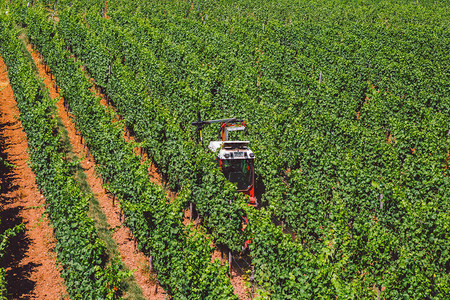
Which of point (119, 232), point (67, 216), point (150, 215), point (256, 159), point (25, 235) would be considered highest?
point (67, 216)

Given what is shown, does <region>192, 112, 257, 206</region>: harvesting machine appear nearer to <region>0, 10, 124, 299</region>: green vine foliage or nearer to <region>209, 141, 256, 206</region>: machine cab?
<region>209, 141, 256, 206</region>: machine cab

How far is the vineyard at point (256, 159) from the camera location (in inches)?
431

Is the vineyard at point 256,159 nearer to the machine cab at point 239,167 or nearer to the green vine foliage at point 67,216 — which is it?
the green vine foliage at point 67,216

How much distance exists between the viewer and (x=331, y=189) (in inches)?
604

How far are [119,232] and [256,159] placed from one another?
20.2ft

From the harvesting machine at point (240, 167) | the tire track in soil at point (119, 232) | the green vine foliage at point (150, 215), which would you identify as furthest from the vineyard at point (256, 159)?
the harvesting machine at point (240, 167)

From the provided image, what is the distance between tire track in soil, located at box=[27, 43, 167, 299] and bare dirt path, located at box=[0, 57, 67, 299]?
220 cm

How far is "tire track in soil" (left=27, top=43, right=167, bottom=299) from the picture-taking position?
12801mm

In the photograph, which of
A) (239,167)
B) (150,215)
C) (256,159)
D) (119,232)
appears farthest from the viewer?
(256,159)

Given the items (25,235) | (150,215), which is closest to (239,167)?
(150,215)

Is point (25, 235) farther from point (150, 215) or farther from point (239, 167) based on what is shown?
point (239, 167)

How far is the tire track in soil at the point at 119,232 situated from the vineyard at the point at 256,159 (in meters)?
0.31

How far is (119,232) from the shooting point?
595 inches

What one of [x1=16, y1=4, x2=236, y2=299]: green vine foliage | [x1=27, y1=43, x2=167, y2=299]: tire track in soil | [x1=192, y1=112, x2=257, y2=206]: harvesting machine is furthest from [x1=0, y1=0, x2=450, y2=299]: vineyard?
[x1=192, y1=112, x2=257, y2=206]: harvesting machine
